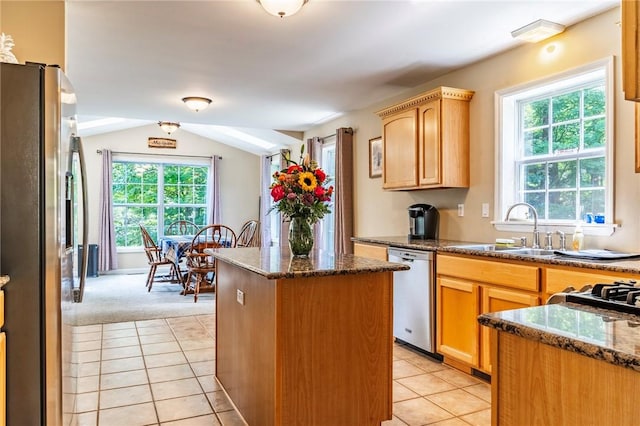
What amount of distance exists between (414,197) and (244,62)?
209 centimetres

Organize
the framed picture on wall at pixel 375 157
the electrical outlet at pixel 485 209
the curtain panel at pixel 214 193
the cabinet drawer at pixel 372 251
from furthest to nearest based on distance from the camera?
the curtain panel at pixel 214 193 → the framed picture on wall at pixel 375 157 → the cabinet drawer at pixel 372 251 → the electrical outlet at pixel 485 209

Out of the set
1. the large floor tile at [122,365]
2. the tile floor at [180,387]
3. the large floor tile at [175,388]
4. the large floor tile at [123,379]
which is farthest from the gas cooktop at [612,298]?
the large floor tile at [122,365]

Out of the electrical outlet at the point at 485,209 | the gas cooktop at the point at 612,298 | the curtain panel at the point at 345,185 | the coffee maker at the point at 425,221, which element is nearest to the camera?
the gas cooktop at the point at 612,298

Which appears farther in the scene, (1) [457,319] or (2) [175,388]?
(1) [457,319]

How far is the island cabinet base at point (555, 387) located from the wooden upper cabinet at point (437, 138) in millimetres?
2714

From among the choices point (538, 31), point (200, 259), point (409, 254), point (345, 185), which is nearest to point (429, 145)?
point (409, 254)

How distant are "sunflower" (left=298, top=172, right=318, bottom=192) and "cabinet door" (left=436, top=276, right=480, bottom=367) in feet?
4.44

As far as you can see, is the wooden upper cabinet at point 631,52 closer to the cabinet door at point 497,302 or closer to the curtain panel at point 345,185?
the cabinet door at point 497,302

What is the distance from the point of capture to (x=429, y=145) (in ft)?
12.5

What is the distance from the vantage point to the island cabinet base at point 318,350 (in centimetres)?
204

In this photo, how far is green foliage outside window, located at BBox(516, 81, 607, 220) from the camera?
296cm

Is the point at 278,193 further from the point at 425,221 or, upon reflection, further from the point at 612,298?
the point at 425,221

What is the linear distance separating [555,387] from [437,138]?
9.54 ft

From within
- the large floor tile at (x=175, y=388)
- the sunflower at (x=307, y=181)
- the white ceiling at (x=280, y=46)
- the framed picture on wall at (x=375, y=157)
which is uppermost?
the white ceiling at (x=280, y=46)
